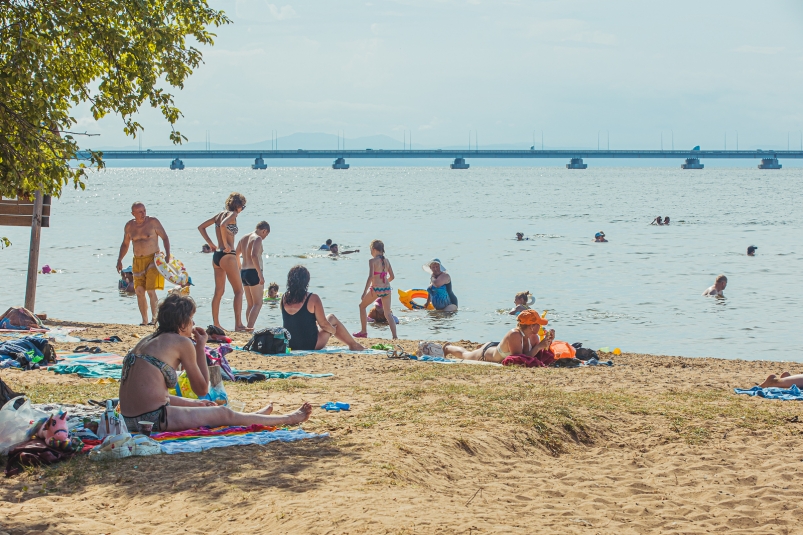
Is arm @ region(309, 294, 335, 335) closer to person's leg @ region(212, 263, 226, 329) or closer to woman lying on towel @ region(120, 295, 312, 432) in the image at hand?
person's leg @ region(212, 263, 226, 329)

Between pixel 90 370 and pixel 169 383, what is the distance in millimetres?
2686

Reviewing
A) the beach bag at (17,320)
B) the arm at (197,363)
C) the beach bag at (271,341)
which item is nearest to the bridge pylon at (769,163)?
the beach bag at (271,341)

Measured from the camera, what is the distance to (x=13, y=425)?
16.6ft

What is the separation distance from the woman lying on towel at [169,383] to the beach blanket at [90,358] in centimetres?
287

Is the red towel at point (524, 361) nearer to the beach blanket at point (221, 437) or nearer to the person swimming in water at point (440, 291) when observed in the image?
the beach blanket at point (221, 437)

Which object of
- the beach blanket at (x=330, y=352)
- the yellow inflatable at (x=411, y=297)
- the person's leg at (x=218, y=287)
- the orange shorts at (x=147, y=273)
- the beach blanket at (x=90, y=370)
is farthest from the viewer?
the yellow inflatable at (x=411, y=297)

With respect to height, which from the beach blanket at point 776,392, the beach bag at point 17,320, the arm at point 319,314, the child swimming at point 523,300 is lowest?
the beach blanket at point 776,392

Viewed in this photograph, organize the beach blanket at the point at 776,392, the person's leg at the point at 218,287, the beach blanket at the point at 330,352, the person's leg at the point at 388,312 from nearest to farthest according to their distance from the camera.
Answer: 1. the beach blanket at the point at 776,392
2. the beach blanket at the point at 330,352
3. the person's leg at the point at 218,287
4. the person's leg at the point at 388,312

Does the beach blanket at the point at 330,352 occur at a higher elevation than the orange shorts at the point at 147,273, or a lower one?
lower

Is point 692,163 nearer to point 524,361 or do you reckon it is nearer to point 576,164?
point 576,164

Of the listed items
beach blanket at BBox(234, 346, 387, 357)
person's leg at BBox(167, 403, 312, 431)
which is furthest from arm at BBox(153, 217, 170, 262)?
person's leg at BBox(167, 403, 312, 431)

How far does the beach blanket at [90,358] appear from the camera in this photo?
830cm

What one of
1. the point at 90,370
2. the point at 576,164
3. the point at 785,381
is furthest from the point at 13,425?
the point at 576,164

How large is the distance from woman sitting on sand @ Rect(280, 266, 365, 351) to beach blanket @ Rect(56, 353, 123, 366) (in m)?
1.90
